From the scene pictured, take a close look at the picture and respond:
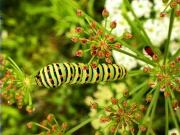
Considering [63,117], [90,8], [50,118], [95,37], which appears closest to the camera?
[95,37]

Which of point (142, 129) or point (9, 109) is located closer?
point (142, 129)

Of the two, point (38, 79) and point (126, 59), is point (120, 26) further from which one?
point (38, 79)

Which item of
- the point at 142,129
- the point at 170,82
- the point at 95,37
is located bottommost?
the point at 142,129

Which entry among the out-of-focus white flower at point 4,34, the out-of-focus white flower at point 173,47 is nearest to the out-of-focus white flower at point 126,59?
the out-of-focus white flower at point 173,47

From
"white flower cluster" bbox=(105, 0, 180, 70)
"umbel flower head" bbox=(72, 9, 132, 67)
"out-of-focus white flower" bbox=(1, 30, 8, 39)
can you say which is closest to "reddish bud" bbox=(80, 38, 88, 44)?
"umbel flower head" bbox=(72, 9, 132, 67)

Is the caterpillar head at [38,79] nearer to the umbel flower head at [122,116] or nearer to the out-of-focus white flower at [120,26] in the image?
the umbel flower head at [122,116]

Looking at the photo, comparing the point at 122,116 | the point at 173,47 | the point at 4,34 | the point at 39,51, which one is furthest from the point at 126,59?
the point at 4,34

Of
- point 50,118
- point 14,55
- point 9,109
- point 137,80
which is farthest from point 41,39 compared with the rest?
point 50,118

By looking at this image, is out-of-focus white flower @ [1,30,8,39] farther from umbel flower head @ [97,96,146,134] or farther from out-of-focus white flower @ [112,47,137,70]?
umbel flower head @ [97,96,146,134]

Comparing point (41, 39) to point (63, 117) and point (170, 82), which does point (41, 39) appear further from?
point (170, 82)
